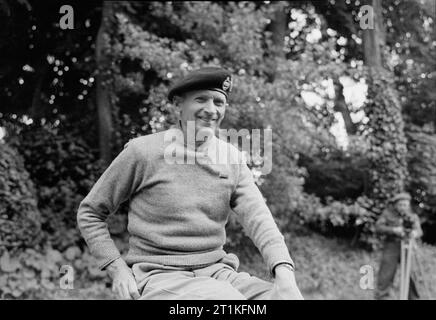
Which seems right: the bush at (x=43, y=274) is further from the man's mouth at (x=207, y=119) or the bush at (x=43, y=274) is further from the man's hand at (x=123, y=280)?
the man's mouth at (x=207, y=119)

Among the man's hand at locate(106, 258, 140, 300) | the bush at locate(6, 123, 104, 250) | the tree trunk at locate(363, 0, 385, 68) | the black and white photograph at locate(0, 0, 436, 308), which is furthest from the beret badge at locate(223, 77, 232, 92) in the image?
the tree trunk at locate(363, 0, 385, 68)

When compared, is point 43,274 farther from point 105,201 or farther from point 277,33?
point 277,33

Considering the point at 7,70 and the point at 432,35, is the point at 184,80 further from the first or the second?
the point at 432,35

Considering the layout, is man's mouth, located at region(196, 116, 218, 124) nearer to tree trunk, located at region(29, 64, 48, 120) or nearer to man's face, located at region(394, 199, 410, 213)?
man's face, located at region(394, 199, 410, 213)

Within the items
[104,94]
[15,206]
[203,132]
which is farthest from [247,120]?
[203,132]

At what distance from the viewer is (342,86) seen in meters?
7.30

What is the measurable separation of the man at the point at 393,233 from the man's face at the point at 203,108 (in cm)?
517

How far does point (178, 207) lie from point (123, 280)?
0.29 m

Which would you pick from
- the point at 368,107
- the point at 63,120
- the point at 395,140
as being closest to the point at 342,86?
the point at 368,107

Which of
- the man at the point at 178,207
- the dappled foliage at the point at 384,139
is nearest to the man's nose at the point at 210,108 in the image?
the man at the point at 178,207

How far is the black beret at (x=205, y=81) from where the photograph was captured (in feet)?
5.94

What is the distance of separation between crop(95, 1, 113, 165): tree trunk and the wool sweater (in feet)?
16.8
